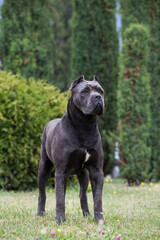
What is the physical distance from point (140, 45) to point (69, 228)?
734cm

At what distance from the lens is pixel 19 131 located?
7.62 meters

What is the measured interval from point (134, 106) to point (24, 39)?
5021 mm

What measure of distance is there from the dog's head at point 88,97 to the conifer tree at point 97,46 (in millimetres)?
8588

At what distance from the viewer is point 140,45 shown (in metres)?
9.66

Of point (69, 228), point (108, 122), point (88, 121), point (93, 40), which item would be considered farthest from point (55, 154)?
point (93, 40)

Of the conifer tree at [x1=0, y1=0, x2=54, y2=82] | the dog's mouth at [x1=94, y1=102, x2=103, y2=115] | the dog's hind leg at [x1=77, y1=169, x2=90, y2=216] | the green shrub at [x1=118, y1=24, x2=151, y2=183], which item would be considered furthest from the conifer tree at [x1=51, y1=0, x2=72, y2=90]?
the dog's mouth at [x1=94, y1=102, x2=103, y2=115]

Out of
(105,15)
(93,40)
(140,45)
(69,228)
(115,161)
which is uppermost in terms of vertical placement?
(105,15)

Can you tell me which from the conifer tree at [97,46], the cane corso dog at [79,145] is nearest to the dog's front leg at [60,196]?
the cane corso dog at [79,145]

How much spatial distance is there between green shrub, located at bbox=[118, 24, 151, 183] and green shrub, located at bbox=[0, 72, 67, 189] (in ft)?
8.96

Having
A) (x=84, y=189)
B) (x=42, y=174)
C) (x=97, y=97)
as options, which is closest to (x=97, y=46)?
(x=42, y=174)

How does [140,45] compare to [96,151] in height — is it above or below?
above

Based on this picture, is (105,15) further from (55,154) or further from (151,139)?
(55,154)

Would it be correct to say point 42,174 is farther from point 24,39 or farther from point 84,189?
point 24,39

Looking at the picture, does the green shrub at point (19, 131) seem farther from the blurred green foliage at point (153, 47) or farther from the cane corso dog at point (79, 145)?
the blurred green foliage at point (153, 47)
